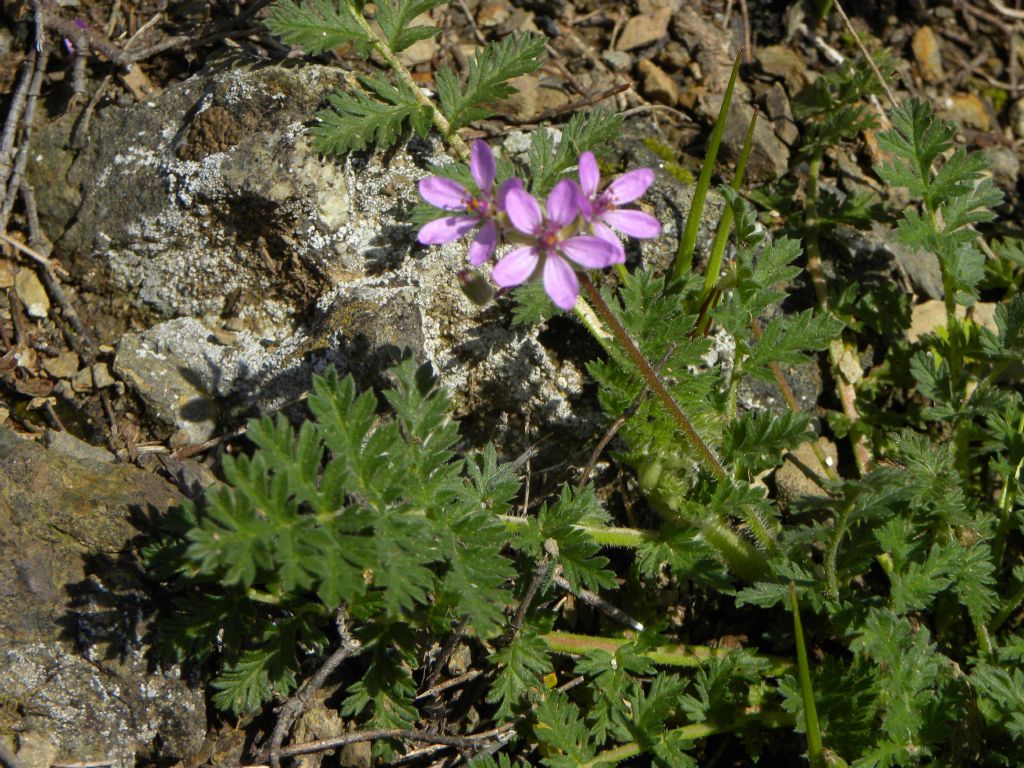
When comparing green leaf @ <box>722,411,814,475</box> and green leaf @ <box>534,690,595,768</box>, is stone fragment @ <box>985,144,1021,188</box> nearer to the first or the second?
green leaf @ <box>722,411,814,475</box>

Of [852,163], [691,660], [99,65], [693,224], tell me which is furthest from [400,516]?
[852,163]

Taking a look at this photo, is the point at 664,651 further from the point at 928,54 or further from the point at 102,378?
the point at 928,54

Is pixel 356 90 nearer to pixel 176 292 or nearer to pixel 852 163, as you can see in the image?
pixel 176 292

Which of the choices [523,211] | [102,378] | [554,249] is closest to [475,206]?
[523,211]

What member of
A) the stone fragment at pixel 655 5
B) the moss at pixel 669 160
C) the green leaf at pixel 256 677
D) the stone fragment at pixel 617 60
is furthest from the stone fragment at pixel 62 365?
the stone fragment at pixel 655 5

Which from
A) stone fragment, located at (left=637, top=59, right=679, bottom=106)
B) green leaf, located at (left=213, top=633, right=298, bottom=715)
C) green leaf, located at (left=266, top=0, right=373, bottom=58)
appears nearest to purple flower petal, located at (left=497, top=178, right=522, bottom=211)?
green leaf, located at (left=266, top=0, right=373, bottom=58)

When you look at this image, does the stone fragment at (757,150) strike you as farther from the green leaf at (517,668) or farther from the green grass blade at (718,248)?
the green leaf at (517,668)
